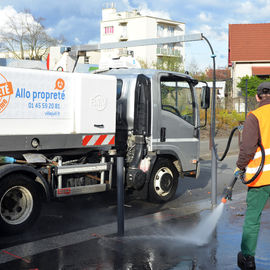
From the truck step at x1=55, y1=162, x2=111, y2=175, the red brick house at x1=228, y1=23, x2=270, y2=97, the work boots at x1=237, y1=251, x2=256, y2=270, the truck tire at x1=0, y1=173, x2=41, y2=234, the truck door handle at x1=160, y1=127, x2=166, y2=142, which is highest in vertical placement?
the red brick house at x1=228, y1=23, x2=270, y2=97

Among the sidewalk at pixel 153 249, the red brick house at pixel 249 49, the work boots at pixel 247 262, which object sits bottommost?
the sidewalk at pixel 153 249

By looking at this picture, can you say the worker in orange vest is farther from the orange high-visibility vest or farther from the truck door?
the truck door

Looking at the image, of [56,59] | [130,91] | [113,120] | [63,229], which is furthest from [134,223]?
[56,59]

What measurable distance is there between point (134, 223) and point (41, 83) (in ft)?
8.27

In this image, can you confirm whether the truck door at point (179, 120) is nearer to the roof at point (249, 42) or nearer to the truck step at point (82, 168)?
the truck step at point (82, 168)

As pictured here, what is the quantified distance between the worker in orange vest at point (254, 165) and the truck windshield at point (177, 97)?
3725 millimetres

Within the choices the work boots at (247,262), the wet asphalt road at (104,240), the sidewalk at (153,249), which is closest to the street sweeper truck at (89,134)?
the wet asphalt road at (104,240)

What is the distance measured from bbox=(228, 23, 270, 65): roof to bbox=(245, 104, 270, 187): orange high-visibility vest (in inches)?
1658

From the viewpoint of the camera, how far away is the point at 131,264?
204 inches

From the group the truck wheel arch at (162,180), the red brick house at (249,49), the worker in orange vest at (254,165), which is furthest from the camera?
the red brick house at (249,49)

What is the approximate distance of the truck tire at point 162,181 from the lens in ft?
27.8

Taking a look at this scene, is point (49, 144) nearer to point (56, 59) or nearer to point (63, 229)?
point (63, 229)

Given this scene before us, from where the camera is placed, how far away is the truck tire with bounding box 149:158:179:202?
334 inches

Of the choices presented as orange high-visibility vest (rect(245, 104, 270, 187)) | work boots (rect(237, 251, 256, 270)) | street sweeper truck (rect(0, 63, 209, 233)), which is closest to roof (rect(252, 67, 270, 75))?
street sweeper truck (rect(0, 63, 209, 233))
